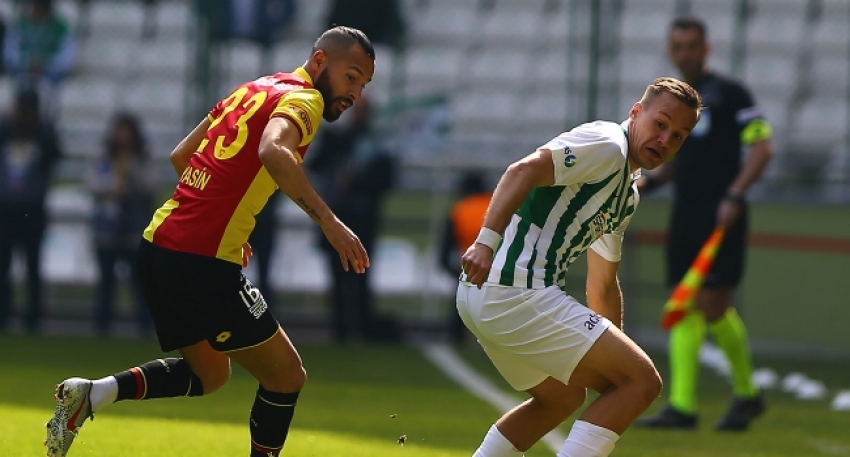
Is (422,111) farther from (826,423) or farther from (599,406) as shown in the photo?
(599,406)

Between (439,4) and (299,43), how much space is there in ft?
5.95

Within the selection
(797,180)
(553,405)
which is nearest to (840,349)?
(797,180)

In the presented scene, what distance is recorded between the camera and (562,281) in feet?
18.3

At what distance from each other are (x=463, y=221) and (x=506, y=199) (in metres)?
8.68

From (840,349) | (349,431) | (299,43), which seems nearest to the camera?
(349,431)

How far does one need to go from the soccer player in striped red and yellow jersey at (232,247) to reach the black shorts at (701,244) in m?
4.11

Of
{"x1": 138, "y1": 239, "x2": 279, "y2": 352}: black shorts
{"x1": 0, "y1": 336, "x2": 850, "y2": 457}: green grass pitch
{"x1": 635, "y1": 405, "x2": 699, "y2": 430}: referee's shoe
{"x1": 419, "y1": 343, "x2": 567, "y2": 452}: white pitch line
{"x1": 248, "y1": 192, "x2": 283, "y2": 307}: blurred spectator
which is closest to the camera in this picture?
{"x1": 138, "y1": 239, "x2": 279, "y2": 352}: black shorts

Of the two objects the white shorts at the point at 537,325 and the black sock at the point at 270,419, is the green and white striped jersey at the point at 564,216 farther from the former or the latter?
the black sock at the point at 270,419

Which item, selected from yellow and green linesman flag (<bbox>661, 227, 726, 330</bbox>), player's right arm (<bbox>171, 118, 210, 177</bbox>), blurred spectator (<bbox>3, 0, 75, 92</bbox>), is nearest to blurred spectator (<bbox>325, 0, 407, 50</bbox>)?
blurred spectator (<bbox>3, 0, 75, 92</bbox>)

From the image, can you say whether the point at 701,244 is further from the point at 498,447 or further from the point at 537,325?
the point at 537,325

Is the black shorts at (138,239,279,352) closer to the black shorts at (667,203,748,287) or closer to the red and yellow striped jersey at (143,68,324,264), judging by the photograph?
the red and yellow striped jersey at (143,68,324,264)

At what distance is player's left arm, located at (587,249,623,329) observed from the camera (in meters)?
5.86

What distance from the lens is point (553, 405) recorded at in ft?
18.8

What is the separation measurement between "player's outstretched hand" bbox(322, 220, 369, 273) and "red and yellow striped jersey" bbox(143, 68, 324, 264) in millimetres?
485
